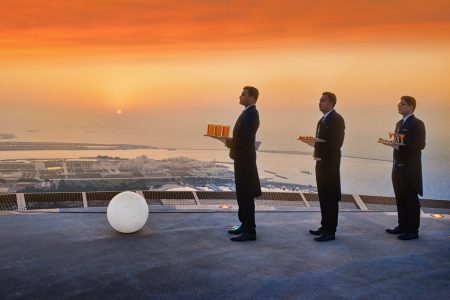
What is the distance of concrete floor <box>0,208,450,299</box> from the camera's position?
3.22 metres

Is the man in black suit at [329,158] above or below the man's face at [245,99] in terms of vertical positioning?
below

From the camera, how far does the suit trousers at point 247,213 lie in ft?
15.0

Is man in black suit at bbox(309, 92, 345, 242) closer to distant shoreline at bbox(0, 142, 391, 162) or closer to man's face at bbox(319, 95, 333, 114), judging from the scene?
man's face at bbox(319, 95, 333, 114)

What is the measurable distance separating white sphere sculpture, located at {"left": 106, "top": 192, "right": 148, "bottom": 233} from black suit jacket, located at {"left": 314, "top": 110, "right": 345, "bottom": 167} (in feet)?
5.85

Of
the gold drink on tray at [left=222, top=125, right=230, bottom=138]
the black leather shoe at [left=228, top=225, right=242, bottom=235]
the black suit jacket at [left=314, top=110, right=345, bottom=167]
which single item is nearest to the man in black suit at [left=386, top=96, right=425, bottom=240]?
the black suit jacket at [left=314, top=110, right=345, bottom=167]

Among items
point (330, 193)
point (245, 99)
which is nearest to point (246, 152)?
point (245, 99)

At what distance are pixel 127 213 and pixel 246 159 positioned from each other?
1200mm

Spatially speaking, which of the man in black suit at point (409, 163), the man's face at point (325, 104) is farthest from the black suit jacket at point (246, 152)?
the man in black suit at point (409, 163)

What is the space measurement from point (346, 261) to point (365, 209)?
2157mm

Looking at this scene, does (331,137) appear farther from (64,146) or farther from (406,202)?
(64,146)

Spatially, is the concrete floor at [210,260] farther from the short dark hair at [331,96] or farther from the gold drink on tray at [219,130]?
the short dark hair at [331,96]

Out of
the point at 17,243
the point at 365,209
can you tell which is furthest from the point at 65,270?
the point at 365,209

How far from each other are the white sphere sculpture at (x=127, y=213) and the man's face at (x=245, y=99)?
1.34 m

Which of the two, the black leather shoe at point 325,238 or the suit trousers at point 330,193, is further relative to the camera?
the suit trousers at point 330,193
